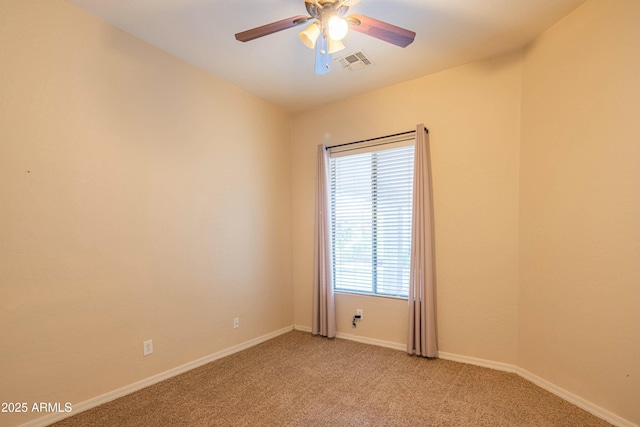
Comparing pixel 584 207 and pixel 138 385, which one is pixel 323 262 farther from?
pixel 584 207

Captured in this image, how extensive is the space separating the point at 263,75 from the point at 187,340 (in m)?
2.71

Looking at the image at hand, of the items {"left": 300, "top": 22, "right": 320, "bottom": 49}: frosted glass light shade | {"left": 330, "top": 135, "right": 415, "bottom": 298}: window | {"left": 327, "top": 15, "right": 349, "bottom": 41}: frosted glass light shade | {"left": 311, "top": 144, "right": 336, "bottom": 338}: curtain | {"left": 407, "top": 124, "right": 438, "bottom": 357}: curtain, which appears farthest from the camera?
{"left": 311, "top": 144, "right": 336, "bottom": 338}: curtain

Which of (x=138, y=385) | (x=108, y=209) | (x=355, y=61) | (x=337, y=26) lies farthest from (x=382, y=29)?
(x=138, y=385)

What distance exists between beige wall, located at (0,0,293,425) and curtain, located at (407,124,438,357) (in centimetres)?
182

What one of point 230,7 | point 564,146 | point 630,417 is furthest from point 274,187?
point 630,417

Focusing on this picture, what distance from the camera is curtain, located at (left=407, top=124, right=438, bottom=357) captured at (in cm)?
311

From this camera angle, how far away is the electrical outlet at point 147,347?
2.59m

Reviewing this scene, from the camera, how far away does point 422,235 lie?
3.16 metres

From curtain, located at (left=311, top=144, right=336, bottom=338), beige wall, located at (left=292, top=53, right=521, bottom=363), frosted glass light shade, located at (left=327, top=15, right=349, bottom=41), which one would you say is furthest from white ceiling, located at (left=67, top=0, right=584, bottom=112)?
curtain, located at (left=311, top=144, right=336, bottom=338)

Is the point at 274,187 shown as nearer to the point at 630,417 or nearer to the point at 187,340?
the point at 187,340

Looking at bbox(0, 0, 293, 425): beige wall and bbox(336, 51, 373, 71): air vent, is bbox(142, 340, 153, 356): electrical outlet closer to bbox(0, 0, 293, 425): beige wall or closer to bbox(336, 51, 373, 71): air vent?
bbox(0, 0, 293, 425): beige wall

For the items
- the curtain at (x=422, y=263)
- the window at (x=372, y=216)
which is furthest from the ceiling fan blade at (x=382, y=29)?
the window at (x=372, y=216)

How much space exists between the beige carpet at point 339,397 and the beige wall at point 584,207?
33cm

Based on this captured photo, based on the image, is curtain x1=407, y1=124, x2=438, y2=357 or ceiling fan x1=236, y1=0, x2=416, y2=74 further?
curtain x1=407, y1=124, x2=438, y2=357
